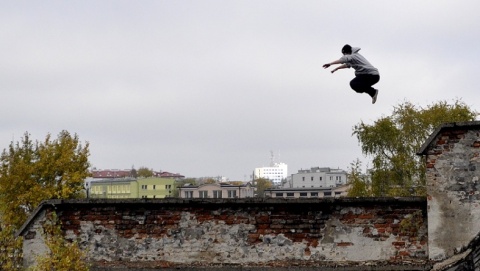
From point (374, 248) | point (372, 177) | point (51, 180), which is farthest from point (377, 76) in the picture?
point (51, 180)

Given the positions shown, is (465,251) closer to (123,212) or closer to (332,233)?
(332,233)

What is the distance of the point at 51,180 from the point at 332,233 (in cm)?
4128

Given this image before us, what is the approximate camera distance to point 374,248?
1088 cm

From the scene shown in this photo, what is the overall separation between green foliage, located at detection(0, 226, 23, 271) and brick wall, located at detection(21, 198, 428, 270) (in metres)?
0.18

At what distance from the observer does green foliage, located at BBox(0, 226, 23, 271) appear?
1120 cm

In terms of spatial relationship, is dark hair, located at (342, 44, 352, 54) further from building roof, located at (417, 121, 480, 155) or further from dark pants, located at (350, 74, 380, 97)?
building roof, located at (417, 121, 480, 155)

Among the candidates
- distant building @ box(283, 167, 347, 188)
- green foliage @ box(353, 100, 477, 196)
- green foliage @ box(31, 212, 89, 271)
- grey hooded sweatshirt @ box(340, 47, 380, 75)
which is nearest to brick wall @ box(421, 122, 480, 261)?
grey hooded sweatshirt @ box(340, 47, 380, 75)

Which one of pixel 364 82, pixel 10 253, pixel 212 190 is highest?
pixel 364 82

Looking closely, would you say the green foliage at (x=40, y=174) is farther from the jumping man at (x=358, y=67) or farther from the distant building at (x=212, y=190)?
the distant building at (x=212, y=190)

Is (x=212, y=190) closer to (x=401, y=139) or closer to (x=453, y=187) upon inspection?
(x=401, y=139)

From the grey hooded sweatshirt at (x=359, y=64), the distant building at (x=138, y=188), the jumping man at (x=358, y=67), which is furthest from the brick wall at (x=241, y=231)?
the distant building at (x=138, y=188)

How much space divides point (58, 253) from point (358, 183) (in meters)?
38.9

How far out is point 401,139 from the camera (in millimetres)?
48344

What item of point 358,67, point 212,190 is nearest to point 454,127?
point 358,67
